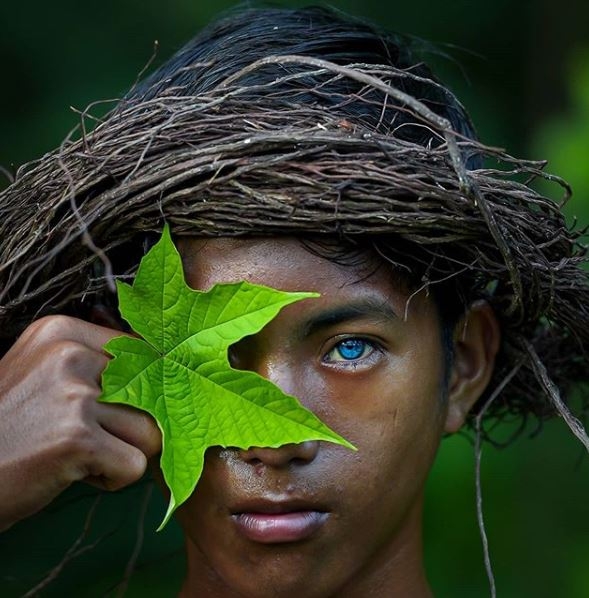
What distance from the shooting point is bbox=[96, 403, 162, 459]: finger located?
1761 mm

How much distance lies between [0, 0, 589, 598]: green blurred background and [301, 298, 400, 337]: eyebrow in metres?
1.28

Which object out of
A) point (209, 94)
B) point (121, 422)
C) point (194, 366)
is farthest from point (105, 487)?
point (209, 94)

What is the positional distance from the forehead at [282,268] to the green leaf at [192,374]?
0.29ft

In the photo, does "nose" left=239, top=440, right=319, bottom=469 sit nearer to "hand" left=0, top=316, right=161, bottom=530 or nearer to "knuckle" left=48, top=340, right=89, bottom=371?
"hand" left=0, top=316, right=161, bottom=530

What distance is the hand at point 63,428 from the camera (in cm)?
175

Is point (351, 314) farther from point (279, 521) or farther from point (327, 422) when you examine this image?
point (279, 521)

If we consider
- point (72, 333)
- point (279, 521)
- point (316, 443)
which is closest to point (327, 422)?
point (316, 443)

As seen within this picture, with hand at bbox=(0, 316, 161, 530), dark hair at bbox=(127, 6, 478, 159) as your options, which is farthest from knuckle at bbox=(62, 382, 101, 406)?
dark hair at bbox=(127, 6, 478, 159)

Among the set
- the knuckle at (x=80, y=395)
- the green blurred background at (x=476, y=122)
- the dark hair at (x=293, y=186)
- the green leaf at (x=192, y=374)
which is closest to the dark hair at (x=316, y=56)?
the dark hair at (x=293, y=186)

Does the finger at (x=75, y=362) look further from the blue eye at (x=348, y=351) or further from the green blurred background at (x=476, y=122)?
the green blurred background at (x=476, y=122)

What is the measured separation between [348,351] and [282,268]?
16 centimetres

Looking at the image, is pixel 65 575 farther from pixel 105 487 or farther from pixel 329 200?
pixel 329 200

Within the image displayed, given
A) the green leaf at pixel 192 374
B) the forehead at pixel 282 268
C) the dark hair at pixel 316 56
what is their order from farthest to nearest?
1. the dark hair at pixel 316 56
2. the forehead at pixel 282 268
3. the green leaf at pixel 192 374

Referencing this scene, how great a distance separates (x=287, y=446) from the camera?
1.77m
